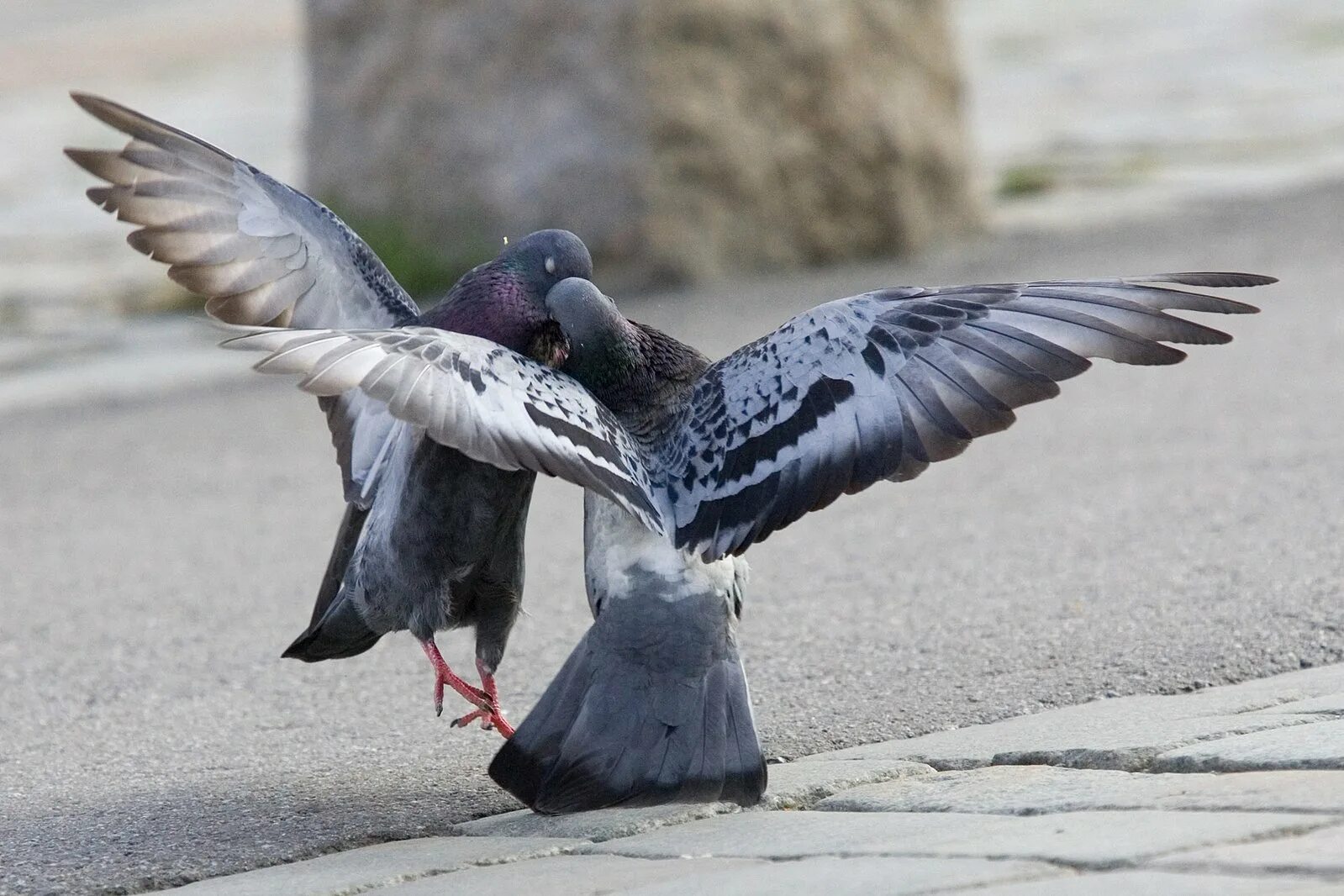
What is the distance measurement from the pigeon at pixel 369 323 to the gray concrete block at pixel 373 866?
26.3 inches

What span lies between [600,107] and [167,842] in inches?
276

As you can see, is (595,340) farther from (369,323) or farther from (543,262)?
(369,323)

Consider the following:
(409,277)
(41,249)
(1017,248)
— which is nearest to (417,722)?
(409,277)

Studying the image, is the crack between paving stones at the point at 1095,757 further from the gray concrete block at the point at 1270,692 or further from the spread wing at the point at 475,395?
the spread wing at the point at 475,395

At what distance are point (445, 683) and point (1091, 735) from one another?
1.24m

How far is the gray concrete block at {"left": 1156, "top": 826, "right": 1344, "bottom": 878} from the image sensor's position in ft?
7.86

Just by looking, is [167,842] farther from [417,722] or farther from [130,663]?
[130,663]

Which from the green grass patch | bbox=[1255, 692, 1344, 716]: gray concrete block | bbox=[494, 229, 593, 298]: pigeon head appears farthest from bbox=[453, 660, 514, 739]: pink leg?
the green grass patch

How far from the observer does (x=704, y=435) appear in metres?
3.43

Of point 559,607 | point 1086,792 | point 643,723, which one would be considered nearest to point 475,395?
point 643,723

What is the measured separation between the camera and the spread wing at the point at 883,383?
3275mm

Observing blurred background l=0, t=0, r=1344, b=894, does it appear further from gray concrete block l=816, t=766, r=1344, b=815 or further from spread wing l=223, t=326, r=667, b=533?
spread wing l=223, t=326, r=667, b=533

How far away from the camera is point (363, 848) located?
3.09m

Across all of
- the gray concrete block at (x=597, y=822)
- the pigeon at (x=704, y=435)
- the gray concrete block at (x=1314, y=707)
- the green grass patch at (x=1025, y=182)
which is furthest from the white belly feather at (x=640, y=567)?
the green grass patch at (x=1025, y=182)
